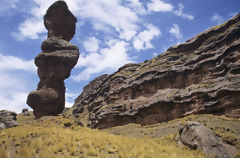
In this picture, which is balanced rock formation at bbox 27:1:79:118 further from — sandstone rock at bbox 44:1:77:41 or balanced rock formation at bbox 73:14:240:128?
balanced rock formation at bbox 73:14:240:128

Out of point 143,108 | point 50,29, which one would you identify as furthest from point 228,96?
point 50,29

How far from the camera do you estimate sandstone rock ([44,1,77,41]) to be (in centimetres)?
4462

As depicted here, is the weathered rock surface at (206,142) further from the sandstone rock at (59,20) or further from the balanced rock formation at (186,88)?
the sandstone rock at (59,20)

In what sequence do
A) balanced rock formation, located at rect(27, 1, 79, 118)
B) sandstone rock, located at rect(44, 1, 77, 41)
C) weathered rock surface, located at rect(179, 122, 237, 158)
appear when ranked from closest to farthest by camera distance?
weathered rock surface, located at rect(179, 122, 237, 158) < balanced rock formation, located at rect(27, 1, 79, 118) < sandstone rock, located at rect(44, 1, 77, 41)

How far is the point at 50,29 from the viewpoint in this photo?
150ft

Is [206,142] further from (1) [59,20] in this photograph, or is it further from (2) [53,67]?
(1) [59,20]

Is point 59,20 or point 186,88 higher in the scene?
point 59,20

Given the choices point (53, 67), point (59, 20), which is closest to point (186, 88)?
point (53, 67)

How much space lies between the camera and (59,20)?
4522 cm

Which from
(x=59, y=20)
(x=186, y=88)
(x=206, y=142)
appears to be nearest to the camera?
(x=206, y=142)

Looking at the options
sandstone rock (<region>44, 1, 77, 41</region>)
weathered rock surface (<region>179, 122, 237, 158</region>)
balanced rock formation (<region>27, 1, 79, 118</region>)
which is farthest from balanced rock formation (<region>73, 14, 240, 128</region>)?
sandstone rock (<region>44, 1, 77, 41</region>)

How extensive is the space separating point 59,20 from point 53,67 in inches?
528

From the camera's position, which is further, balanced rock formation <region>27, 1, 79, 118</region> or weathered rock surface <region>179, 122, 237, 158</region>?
balanced rock formation <region>27, 1, 79, 118</region>

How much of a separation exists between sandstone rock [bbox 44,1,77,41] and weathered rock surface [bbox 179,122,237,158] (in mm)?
39073
